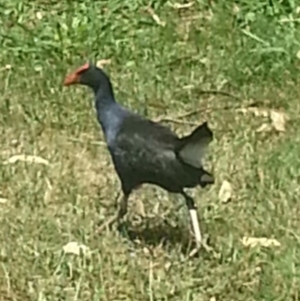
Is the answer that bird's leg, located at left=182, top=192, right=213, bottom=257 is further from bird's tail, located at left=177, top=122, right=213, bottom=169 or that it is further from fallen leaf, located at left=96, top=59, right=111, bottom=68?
fallen leaf, located at left=96, top=59, right=111, bottom=68

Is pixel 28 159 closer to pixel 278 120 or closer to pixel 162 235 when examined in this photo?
pixel 162 235

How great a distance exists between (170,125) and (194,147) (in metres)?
1.20

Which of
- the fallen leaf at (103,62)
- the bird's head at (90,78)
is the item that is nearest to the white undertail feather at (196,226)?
the bird's head at (90,78)

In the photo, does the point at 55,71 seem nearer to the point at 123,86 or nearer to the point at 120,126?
the point at 123,86

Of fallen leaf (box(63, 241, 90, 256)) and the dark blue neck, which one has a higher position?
the dark blue neck

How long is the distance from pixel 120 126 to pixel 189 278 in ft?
2.08

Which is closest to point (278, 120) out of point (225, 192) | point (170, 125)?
point (170, 125)

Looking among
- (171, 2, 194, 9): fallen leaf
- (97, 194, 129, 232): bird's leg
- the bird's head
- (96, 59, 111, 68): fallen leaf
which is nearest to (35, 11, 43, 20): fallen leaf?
(96, 59, 111, 68): fallen leaf

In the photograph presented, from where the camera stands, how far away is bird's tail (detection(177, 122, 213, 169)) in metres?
4.56

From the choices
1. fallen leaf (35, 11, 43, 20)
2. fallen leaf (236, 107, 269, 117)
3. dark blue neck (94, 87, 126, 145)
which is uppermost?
dark blue neck (94, 87, 126, 145)

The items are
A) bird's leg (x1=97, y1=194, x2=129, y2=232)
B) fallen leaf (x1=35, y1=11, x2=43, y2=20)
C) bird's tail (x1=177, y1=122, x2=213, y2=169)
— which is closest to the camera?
bird's tail (x1=177, y1=122, x2=213, y2=169)

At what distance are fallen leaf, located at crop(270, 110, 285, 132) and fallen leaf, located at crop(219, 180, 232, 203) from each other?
0.61m

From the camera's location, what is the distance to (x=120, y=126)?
15.8 feet

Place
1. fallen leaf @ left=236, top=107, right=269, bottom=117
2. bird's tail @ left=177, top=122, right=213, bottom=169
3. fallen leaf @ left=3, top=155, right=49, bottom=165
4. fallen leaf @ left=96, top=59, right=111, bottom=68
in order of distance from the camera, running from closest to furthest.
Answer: bird's tail @ left=177, top=122, right=213, bottom=169 < fallen leaf @ left=3, top=155, right=49, bottom=165 < fallen leaf @ left=236, top=107, right=269, bottom=117 < fallen leaf @ left=96, top=59, right=111, bottom=68
